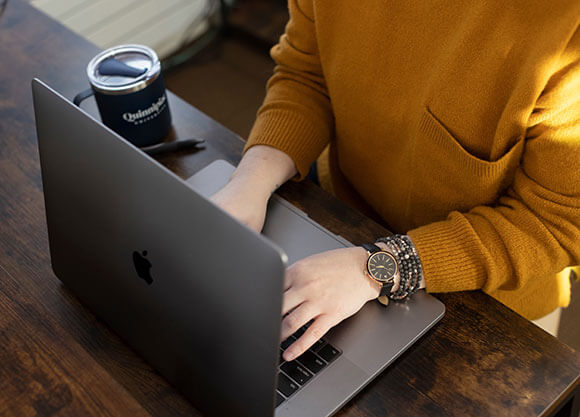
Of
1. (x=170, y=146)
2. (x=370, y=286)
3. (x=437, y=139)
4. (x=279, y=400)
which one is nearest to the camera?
(x=279, y=400)

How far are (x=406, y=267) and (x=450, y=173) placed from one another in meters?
0.19

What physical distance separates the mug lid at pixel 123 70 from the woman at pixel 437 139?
0.20 metres

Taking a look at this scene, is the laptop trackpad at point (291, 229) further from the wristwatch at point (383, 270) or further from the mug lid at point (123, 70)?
the mug lid at point (123, 70)

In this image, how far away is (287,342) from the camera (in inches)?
30.1

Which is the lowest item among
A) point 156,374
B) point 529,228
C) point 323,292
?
point 156,374

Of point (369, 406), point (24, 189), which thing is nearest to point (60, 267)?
point (24, 189)

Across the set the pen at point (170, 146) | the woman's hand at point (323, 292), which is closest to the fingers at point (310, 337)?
the woman's hand at point (323, 292)

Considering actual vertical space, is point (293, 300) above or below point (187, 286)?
below

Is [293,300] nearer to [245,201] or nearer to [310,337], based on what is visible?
[310,337]

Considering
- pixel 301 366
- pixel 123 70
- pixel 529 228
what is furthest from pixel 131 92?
pixel 529 228

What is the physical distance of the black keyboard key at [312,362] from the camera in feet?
2.41

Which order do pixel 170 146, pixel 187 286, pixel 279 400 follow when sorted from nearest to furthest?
1. pixel 187 286
2. pixel 279 400
3. pixel 170 146

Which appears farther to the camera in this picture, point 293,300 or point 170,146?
point 170,146

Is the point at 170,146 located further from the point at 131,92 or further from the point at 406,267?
the point at 406,267
